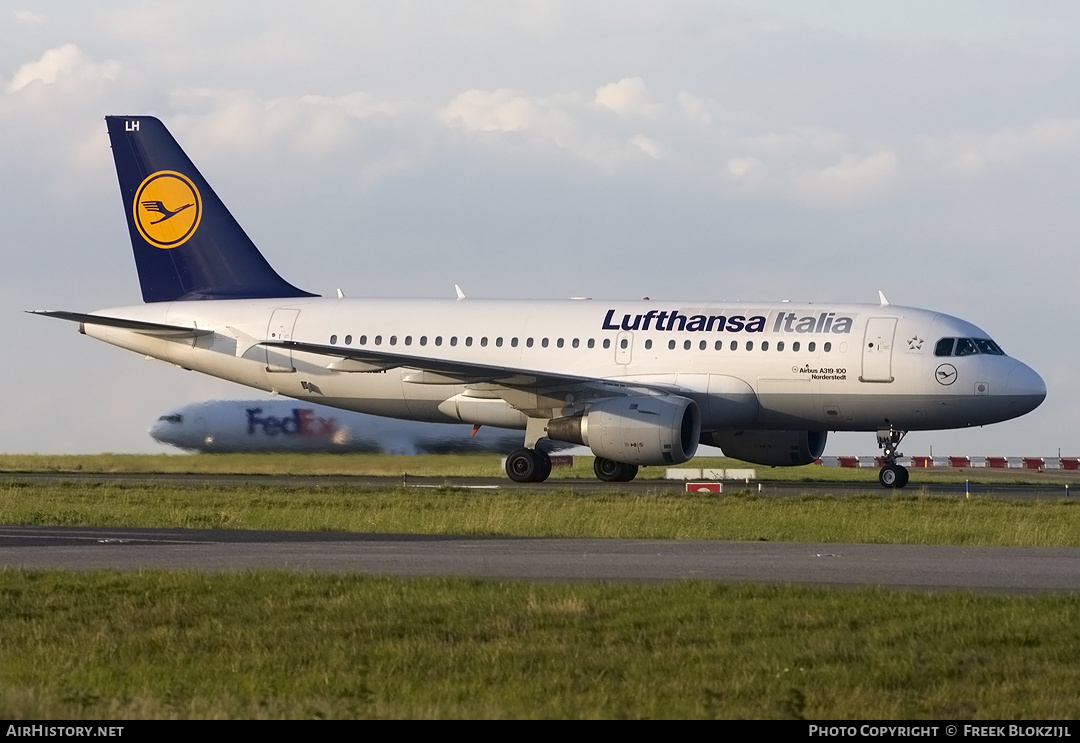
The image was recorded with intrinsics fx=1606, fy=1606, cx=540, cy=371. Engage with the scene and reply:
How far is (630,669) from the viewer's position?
11.3 meters

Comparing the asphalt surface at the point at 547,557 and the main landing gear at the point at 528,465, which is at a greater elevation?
the main landing gear at the point at 528,465

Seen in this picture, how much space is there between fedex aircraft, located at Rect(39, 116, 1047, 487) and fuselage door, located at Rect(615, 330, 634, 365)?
40 mm

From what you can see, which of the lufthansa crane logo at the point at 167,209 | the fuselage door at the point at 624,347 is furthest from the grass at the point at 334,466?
the fuselage door at the point at 624,347

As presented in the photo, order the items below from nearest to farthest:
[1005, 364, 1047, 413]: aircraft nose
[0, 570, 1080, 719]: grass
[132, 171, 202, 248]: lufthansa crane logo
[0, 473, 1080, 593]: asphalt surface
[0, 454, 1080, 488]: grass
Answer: [0, 570, 1080, 719]: grass
[0, 473, 1080, 593]: asphalt surface
[1005, 364, 1047, 413]: aircraft nose
[132, 171, 202, 248]: lufthansa crane logo
[0, 454, 1080, 488]: grass

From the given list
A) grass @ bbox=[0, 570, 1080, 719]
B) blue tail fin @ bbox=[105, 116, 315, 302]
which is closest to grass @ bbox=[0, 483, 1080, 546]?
grass @ bbox=[0, 570, 1080, 719]

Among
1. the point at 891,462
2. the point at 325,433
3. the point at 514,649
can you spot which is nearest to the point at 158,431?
the point at 325,433

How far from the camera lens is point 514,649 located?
12.0 m

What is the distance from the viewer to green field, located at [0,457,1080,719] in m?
10.2

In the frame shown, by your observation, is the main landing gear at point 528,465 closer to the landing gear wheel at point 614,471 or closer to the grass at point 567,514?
the landing gear wheel at point 614,471

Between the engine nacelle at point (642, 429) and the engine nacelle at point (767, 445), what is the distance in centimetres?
348

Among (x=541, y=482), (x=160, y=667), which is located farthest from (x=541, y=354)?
(x=160, y=667)

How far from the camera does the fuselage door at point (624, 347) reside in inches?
1537

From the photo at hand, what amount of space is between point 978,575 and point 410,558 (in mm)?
6372

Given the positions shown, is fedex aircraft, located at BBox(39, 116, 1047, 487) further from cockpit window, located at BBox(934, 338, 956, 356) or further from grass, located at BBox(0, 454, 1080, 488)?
grass, located at BBox(0, 454, 1080, 488)
